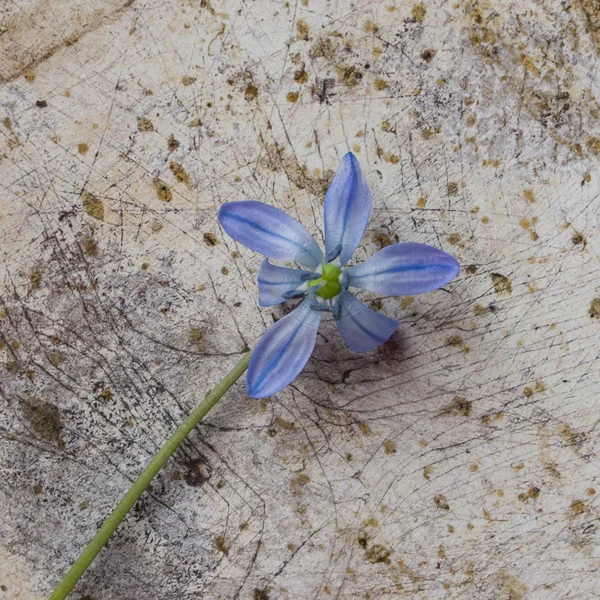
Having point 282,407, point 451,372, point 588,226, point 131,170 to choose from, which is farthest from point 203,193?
point 588,226

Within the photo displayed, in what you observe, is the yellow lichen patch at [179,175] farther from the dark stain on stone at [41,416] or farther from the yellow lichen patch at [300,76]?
the dark stain on stone at [41,416]

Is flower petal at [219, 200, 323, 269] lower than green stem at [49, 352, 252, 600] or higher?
higher

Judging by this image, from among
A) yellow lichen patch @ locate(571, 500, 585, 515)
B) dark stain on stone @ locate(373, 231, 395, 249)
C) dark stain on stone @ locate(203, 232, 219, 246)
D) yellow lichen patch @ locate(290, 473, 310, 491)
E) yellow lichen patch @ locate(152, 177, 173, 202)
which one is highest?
dark stain on stone @ locate(373, 231, 395, 249)

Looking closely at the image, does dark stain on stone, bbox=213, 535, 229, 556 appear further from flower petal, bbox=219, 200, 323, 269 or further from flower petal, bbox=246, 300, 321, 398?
flower petal, bbox=219, 200, 323, 269

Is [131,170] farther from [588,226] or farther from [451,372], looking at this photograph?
[588,226]

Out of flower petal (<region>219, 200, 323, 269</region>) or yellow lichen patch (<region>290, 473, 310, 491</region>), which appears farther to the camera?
yellow lichen patch (<region>290, 473, 310, 491</region>)

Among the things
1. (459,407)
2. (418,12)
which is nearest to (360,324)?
(459,407)

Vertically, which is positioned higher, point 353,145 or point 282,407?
point 353,145

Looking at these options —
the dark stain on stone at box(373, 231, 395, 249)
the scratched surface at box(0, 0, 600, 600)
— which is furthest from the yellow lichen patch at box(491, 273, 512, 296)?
the dark stain on stone at box(373, 231, 395, 249)
